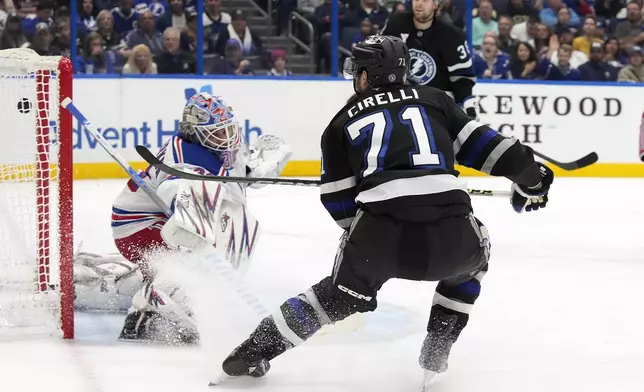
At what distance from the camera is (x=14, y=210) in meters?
3.41

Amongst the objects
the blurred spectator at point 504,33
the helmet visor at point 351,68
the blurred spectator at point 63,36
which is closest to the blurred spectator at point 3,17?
the blurred spectator at point 63,36

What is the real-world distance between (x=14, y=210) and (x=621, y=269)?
101 inches

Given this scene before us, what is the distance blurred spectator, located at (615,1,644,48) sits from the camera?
29.0ft

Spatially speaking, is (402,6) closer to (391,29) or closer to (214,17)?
(214,17)

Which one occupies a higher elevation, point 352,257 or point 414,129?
point 414,129

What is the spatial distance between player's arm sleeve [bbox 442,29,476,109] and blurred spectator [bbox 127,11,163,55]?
11.0 ft

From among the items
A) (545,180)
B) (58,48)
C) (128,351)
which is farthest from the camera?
(58,48)

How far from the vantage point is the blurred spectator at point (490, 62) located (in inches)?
332

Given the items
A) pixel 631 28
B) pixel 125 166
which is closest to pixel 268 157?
pixel 125 166

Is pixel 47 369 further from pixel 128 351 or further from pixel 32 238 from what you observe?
pixel 32 238

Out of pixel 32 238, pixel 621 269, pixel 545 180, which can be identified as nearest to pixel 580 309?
pixel 621 269

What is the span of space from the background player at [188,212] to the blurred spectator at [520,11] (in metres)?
5.32

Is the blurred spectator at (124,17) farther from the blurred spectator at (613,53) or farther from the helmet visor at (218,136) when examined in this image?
the helmet visor at (218,136)

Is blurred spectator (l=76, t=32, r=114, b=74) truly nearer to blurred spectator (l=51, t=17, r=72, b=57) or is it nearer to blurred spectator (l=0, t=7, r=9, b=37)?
blurred spectator (l=51, t=17, r=72, b=57)
